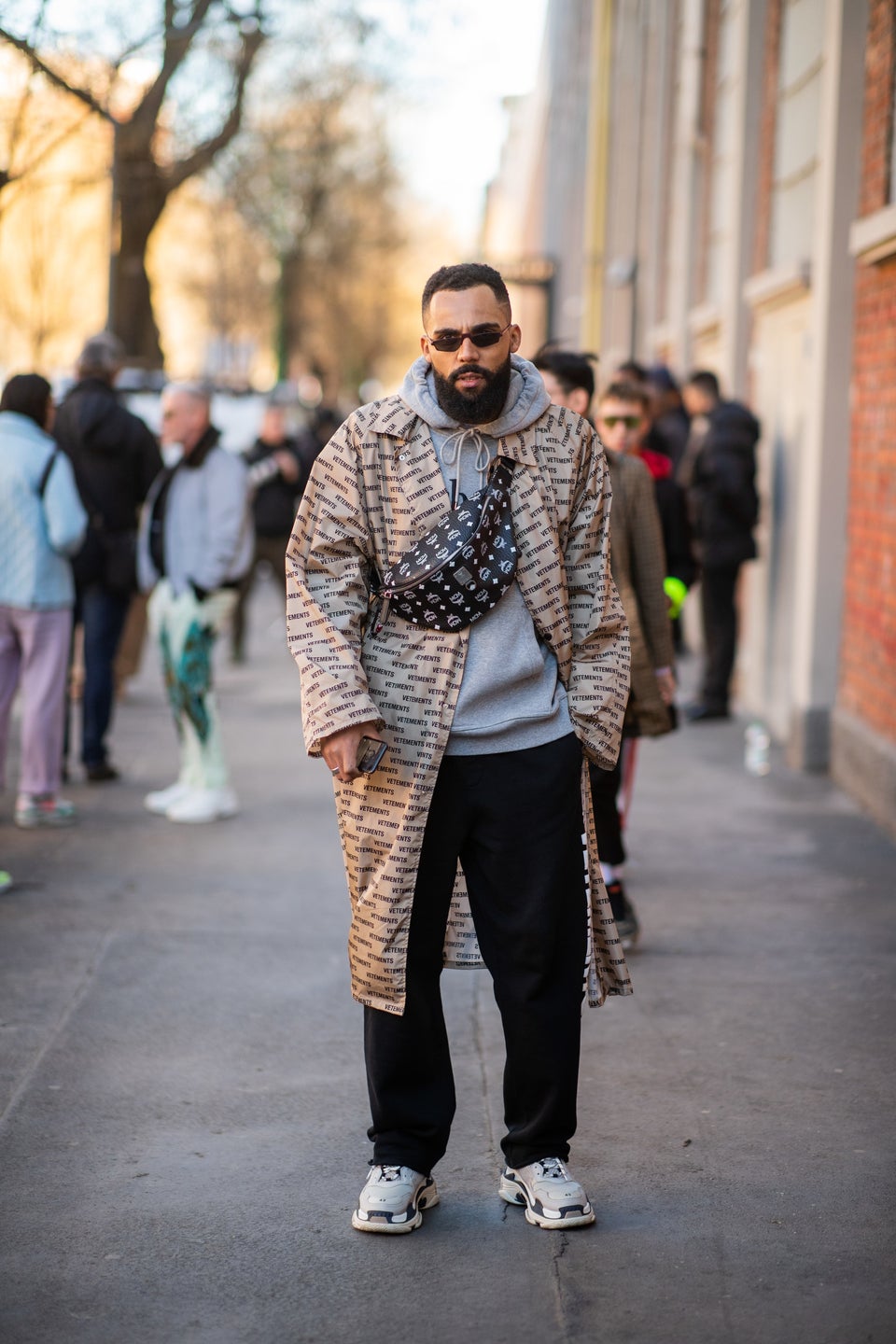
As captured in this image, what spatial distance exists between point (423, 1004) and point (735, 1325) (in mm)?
921

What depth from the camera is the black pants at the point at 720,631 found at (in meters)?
11.7

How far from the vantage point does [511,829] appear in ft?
12.6

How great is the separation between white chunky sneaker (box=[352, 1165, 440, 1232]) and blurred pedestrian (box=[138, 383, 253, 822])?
4.52m

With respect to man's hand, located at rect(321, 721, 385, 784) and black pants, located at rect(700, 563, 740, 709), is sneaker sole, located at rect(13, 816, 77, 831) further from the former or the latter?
black pants, located at rect(700, 563, 740, 709)

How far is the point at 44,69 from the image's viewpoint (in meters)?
9.57

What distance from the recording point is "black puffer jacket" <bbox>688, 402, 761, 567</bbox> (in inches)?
447

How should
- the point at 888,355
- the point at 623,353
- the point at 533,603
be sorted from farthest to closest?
the point at 623,353, the point at 888,355, the point at 533,603

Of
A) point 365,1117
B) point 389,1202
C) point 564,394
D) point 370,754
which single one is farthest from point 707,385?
point 389,1202

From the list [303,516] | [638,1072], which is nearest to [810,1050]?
[638,1072]

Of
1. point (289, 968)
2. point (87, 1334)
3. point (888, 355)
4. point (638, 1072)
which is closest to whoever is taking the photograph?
point (87, 1334)

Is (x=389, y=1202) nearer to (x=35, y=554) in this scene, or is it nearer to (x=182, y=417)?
(x=35, y=554)

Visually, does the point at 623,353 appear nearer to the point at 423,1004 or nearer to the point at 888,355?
the point at 888,355

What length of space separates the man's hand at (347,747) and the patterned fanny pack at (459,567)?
0.86ft

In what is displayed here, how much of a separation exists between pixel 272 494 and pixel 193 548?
626 cm
